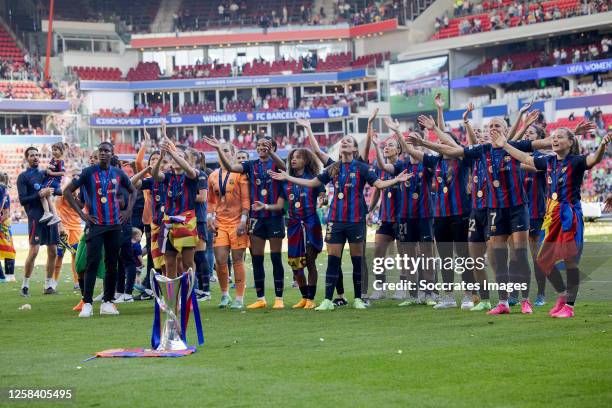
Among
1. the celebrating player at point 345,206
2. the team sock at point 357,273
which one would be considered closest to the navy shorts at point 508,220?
the celebrating player at point 345,206

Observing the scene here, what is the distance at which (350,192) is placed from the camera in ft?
44.2

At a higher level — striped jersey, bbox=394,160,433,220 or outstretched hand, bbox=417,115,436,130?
outstretched hand, bbox=417,115,436,130

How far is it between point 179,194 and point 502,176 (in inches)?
164

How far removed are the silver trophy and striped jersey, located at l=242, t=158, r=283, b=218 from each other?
3.93 m

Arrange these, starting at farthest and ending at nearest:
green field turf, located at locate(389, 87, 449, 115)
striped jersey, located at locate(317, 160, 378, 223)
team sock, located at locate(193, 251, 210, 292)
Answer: green field turf, located at locate(389, 87, 449, 115)
team sock, located at locate(193, 251, 210, 292)
striped jersey, located at locate(317, 160, 378, 223)

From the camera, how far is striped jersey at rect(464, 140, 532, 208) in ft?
40.5

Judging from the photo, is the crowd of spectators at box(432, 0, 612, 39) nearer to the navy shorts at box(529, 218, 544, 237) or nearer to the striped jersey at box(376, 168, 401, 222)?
the navy shorts at box(529, 218, 544, 237)

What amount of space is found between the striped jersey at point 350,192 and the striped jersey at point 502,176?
5.15ft

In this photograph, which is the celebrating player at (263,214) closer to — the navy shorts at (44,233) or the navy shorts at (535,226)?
the navy shorts at (535,226)

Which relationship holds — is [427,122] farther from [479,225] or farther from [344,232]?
[344,232]

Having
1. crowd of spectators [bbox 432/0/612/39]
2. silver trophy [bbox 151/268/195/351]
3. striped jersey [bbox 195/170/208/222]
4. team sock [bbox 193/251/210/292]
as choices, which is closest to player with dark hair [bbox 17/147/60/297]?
team sock [bbox 193/251/210/292]

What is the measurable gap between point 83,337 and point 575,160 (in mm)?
5593

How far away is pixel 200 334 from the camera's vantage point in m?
10.4

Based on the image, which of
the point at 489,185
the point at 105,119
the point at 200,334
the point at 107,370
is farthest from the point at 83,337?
the point at 105,119
